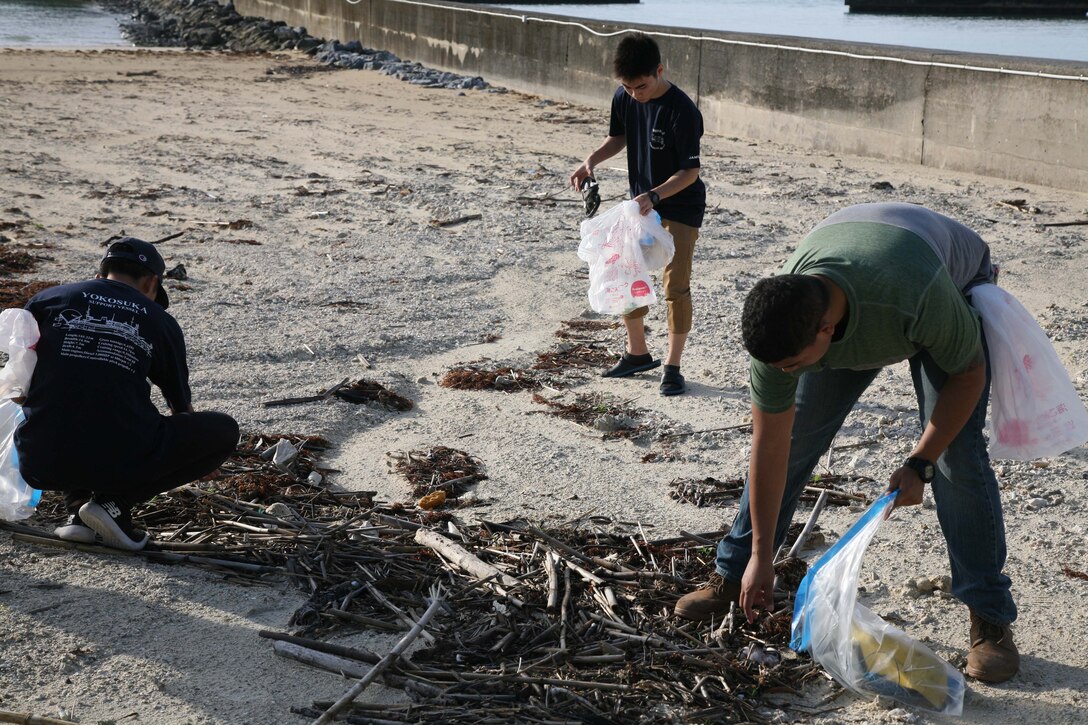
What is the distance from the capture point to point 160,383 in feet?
13.6

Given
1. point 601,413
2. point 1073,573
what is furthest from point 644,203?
point 1073,573

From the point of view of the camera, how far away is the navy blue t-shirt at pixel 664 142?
18.5 feet

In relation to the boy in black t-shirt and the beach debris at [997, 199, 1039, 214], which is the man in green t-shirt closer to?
the boy in black t-shirt

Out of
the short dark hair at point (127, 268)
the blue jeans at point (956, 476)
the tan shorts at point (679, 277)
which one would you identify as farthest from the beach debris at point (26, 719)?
the tan shorts at point (679, 277)

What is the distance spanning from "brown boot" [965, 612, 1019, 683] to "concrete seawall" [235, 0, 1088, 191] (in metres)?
8.04

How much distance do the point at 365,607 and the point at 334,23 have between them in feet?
76.3

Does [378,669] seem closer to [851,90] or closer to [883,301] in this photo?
[883,301]

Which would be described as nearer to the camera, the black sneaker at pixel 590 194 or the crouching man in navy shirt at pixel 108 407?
the crouching man in navy shirt at pixel 108 407

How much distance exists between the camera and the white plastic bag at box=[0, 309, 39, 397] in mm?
3826

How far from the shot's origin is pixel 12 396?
13.6 ft

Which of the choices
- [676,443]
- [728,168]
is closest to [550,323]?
[676,443]

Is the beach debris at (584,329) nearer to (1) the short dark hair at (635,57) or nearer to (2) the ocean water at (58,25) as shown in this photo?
(1) the short dark hair at (635,57)

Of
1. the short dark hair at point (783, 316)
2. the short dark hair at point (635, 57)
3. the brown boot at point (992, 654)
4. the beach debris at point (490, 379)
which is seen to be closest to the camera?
the short dark hair at point (783, 316)

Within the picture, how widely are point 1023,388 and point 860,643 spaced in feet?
3.06
